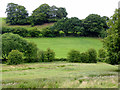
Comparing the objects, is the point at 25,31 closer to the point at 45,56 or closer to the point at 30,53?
the point at 30,53

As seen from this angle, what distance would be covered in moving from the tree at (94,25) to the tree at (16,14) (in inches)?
1770

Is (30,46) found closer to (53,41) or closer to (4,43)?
(4,43)

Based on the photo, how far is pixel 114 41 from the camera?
19438 millimetres

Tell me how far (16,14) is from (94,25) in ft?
183

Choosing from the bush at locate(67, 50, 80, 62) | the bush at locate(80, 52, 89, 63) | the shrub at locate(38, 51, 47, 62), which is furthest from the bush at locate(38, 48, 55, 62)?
the bush at locate(80, 52, 89, 63)

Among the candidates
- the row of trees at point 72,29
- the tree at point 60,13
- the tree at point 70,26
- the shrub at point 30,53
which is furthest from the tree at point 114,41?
the tree at point 60,13

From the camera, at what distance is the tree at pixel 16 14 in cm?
11094

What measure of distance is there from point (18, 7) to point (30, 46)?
72681 millimetres

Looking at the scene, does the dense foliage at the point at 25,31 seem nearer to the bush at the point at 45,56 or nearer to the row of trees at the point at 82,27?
the row of trees at the point at 82,27

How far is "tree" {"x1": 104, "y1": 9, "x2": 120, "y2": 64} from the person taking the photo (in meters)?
19.3

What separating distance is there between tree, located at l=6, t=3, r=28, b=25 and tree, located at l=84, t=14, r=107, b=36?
45.0m

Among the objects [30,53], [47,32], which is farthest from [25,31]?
[30,53]

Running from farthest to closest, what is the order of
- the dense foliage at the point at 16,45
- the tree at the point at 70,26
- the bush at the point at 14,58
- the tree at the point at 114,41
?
the tree at the point at 70,26, the dense foliage at the point at 16,45, the bush at the point at 14,58, the tree at the point at 114,41

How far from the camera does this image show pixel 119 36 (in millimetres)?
19266
